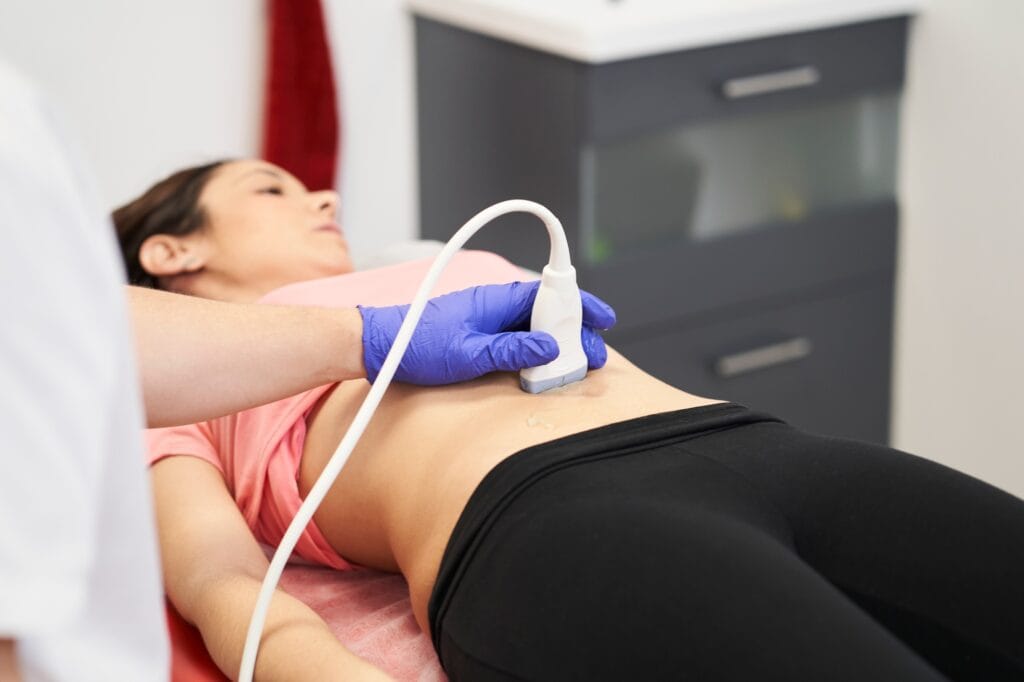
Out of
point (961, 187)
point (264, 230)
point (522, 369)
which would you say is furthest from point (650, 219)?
point (522, 369)

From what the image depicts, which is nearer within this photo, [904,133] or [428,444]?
[428,444]

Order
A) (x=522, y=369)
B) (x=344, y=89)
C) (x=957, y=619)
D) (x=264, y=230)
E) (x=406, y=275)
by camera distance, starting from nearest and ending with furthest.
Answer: (x=957, y=619) < (x=522, y=369) < (x=406, y=275) < (x=264, y=230) < (x=344, y=89)

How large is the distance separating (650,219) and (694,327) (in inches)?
8.2

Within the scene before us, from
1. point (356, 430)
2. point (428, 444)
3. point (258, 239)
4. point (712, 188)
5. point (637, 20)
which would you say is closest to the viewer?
point (356, 430)

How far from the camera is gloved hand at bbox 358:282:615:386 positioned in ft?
4.28

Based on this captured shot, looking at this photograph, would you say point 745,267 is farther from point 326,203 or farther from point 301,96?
point 326,203

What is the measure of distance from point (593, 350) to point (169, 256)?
601mm

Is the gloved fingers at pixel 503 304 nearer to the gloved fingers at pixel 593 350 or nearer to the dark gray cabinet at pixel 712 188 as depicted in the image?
the gloved fingers at pixel 593 350

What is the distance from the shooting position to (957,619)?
1104 millimetres

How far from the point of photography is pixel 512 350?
1.30m

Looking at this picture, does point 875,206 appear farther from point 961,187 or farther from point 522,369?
point 522,369

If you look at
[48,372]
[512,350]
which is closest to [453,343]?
[512,350]

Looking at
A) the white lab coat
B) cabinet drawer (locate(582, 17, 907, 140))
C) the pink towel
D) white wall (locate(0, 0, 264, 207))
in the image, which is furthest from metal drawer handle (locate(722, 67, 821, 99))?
the white lab coat

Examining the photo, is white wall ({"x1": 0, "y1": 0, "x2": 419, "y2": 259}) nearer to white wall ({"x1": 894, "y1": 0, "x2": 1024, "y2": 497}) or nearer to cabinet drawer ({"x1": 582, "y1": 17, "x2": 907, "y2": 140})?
cabinet drawer ({"x1": 582, "y1": 17, "x2": 907, "y2": 140})
